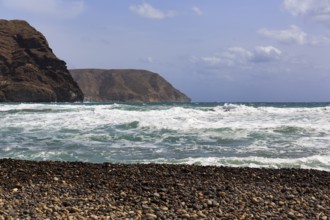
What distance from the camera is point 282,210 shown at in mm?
6492


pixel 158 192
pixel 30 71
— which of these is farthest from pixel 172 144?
pixel 30 71

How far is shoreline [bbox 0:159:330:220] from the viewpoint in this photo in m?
6.23

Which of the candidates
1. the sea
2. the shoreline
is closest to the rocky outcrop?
the sea

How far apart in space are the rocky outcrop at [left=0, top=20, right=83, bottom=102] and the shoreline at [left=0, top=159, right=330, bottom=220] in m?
96.8

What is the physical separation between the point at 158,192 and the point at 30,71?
364ft

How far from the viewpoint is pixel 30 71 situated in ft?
365

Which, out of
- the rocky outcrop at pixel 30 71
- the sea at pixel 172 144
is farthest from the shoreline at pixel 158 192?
the rocky outcrop at pixel 30 71

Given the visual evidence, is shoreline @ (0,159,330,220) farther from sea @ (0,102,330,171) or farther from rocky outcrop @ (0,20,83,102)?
rocky outcrop @ (0,20,83,102)

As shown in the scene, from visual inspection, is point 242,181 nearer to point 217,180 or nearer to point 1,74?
point 217,180

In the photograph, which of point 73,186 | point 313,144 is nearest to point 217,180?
point 73,186

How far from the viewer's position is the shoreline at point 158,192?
6.23 m

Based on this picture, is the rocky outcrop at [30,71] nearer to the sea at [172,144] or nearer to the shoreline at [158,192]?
the sea at [172,144]

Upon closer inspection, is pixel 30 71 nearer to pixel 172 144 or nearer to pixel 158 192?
pixel 172 144

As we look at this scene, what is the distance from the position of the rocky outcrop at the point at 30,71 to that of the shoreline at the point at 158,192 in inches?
3810
